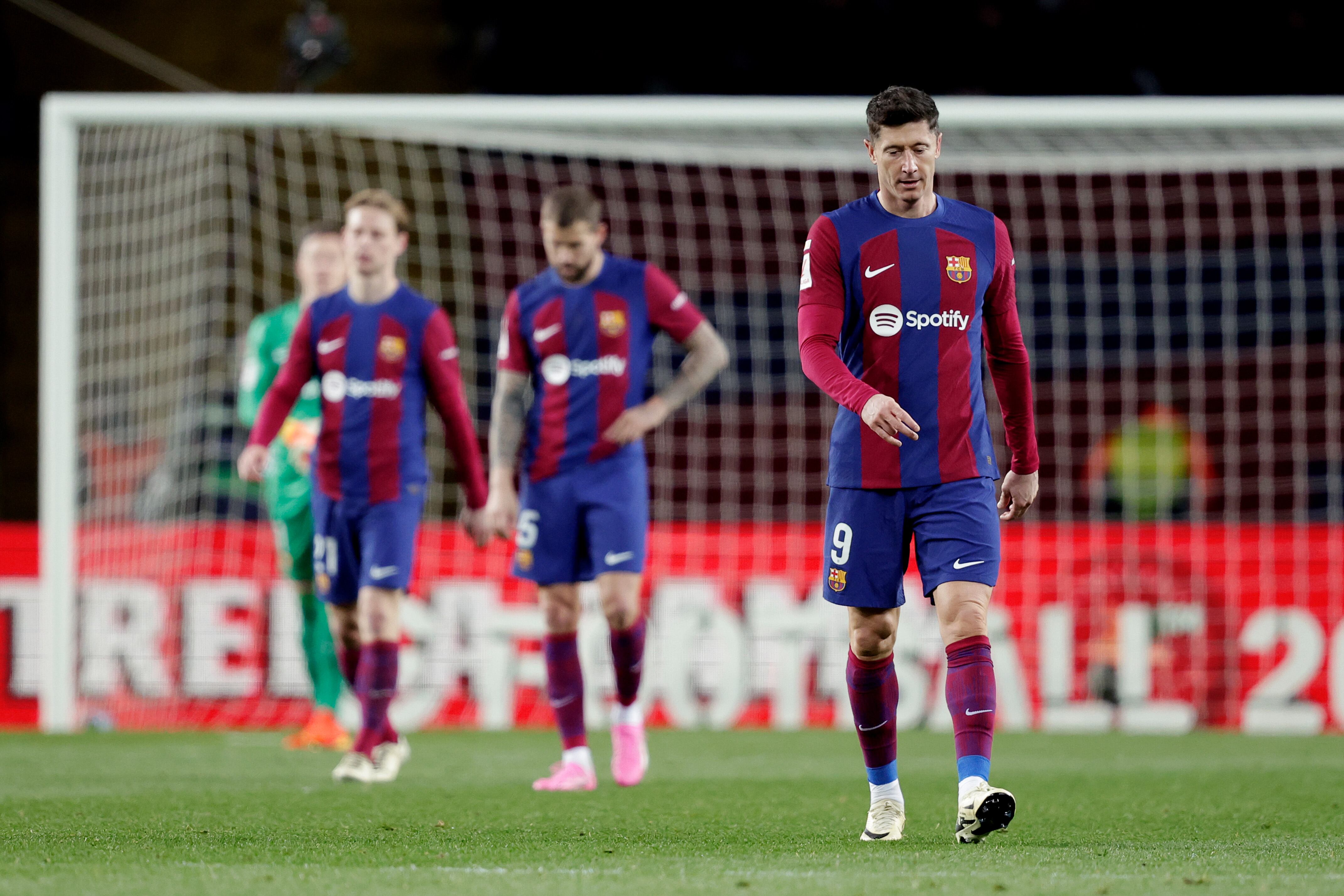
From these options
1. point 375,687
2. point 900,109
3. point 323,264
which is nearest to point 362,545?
point 375,687

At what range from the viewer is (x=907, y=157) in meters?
4.33

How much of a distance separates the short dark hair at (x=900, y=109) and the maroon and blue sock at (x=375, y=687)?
269 cm

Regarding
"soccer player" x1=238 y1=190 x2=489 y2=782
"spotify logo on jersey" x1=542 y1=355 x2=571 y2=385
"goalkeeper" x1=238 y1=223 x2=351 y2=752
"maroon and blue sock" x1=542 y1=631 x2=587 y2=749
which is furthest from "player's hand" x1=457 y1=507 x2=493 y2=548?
"goalkeeper" x1=238 y1=223 x2=351 y2=752

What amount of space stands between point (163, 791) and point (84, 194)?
19.3ft

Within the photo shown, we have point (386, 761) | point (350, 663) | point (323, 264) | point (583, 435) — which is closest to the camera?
point (583, 435)

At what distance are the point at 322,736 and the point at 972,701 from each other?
13.6 ft

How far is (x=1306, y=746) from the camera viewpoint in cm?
787

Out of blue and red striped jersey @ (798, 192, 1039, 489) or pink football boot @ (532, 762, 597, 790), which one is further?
pink football boot @ (532, 762, 597, 790)

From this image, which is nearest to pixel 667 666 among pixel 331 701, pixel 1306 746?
pixel 331 701

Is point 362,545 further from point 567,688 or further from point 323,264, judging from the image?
point 323,264

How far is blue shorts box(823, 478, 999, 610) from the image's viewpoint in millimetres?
4242

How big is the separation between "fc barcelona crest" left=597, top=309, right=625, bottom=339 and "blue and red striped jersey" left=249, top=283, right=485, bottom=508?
60cm

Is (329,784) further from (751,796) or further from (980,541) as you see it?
(980,541)

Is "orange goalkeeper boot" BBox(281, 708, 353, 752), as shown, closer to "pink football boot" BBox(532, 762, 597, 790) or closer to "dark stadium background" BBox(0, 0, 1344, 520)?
"pink football boot" BBox(532, 762, 597, 790)
